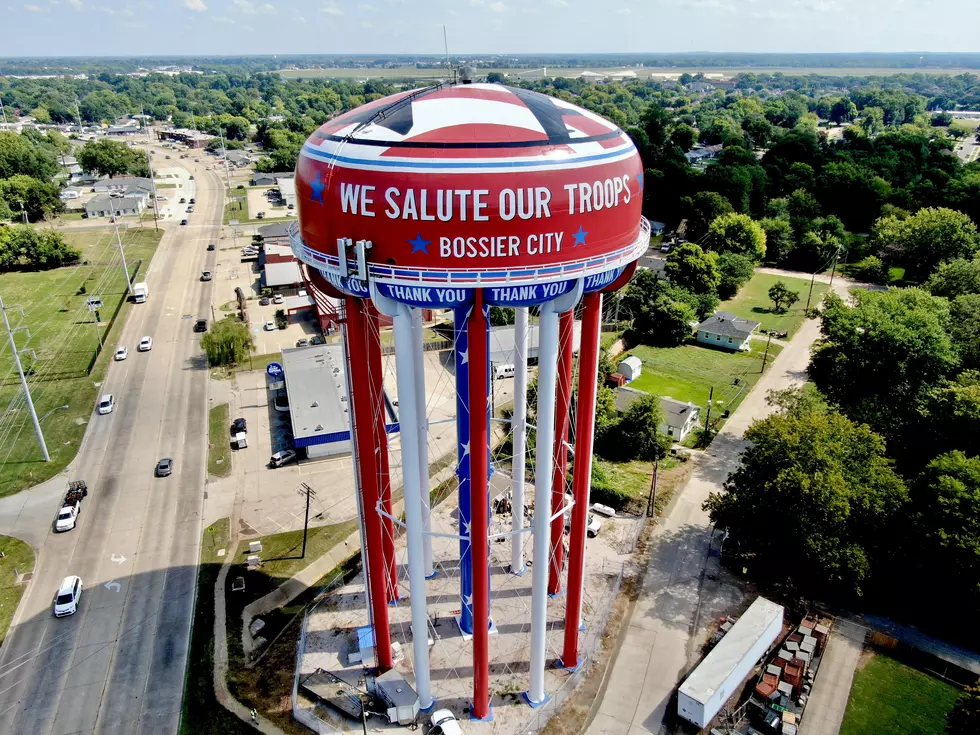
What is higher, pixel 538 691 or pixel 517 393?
pixel 517 393

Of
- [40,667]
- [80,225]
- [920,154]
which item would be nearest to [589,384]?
[40,667]

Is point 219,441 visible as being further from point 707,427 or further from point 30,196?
point 30,196

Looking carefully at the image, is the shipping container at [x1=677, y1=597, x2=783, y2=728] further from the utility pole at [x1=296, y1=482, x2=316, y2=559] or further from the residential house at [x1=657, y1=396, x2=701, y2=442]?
the utility pole at [x1=296, y1=482, x2=316, y2=559]

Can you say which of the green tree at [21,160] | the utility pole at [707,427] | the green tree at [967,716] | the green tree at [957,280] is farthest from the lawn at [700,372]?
the green tree at [21,160]

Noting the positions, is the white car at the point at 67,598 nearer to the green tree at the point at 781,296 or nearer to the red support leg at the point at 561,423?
the red support leg at the point at 561,423

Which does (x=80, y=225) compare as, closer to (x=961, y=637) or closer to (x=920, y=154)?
(x=961, y=637)

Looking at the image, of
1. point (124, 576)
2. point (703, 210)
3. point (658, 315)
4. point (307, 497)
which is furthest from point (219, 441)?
point (703, 210)
